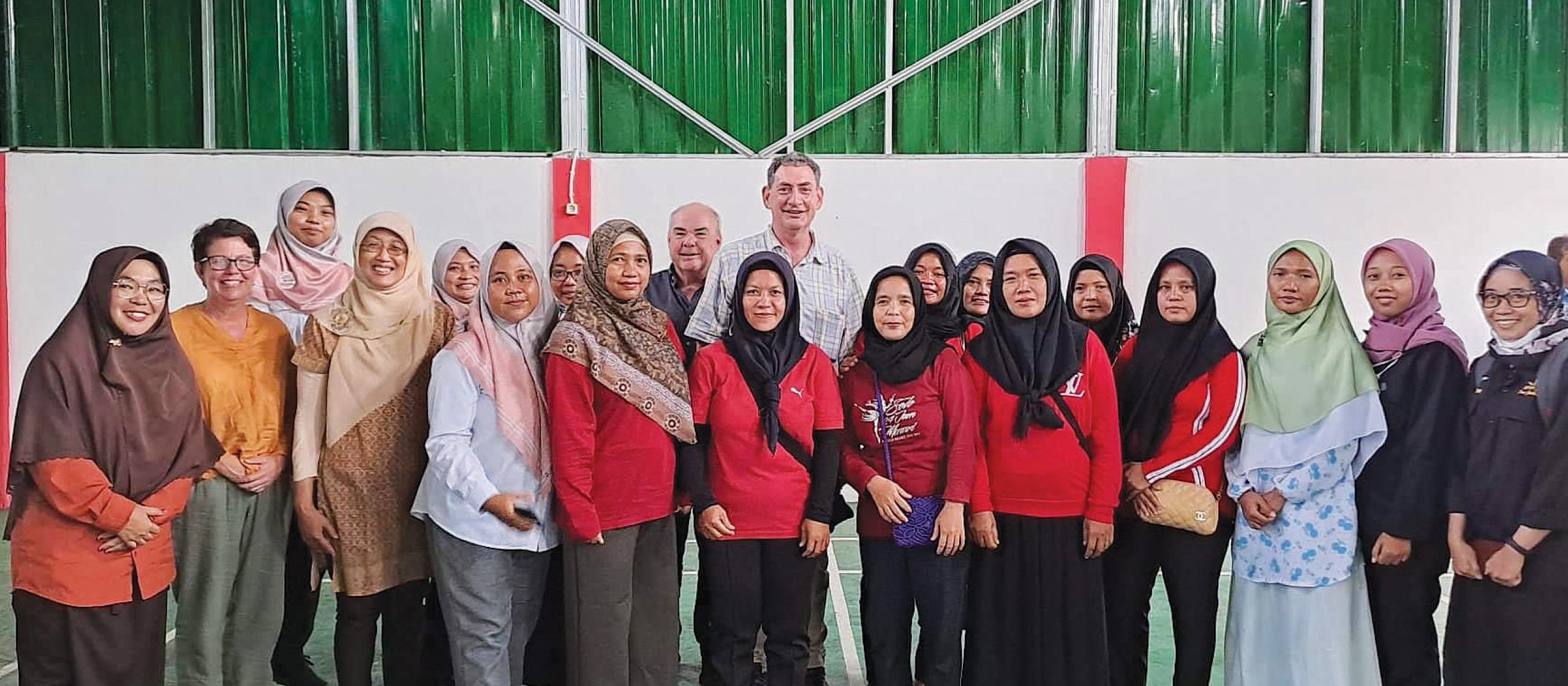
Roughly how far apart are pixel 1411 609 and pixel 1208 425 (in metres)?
0.76

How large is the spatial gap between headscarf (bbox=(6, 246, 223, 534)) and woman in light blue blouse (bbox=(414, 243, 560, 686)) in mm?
634

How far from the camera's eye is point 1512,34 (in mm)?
7230

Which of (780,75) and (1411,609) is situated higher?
(780,75)

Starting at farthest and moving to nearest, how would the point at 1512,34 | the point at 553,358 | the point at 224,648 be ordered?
1. the point at 1512,34
2. the point at 224,648
3. the point at 553,358

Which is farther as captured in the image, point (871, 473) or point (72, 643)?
point (871, 473)

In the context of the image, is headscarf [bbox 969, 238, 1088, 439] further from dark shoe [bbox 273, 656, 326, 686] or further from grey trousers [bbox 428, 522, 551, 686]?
dark shoe [bbox 273, 656, 326, 686]

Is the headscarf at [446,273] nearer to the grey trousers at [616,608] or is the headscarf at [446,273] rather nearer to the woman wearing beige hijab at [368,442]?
the woman wearing beige hijab at [368,442]

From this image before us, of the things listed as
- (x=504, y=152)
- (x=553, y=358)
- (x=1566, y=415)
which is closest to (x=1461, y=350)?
(x=1566, y=415)

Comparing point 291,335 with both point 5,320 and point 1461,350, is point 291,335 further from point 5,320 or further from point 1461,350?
point 5,320

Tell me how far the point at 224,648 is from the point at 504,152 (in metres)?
4.66

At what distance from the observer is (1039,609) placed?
2945 millimetres

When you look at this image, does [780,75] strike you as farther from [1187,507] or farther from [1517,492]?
[1517,492]

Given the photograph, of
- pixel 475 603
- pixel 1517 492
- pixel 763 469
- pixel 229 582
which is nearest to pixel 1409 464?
pixel 1517 492

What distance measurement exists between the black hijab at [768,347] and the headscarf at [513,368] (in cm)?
56
